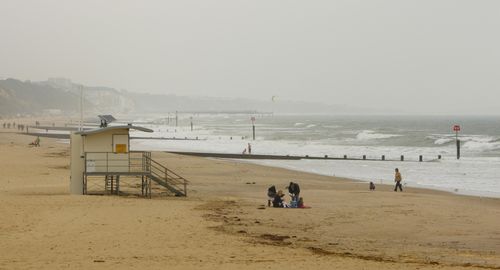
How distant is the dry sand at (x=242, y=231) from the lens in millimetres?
12797

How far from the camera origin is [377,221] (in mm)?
19203

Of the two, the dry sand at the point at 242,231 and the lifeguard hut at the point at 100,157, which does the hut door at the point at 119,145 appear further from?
the dry sand at the point at 242,231

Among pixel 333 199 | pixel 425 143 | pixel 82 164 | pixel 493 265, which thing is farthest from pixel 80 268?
pixel 425 143

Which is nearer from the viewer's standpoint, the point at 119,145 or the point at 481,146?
the point at 119,145

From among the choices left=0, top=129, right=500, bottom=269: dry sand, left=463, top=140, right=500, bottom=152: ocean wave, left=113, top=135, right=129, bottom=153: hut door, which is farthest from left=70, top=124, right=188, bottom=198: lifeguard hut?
left=463, top=140, right=500, bottom=152: ocean wave

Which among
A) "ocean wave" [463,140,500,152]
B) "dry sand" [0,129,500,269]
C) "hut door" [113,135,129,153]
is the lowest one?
"dry sand" [0,129,500,269]

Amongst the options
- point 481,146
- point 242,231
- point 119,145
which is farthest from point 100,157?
point 481,146

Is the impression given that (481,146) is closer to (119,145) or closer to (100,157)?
(119,145)

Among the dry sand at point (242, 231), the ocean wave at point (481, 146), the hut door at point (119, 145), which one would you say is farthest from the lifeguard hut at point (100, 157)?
the ocean wave at point (481, 146)

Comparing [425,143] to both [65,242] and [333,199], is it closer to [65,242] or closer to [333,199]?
[333,199]

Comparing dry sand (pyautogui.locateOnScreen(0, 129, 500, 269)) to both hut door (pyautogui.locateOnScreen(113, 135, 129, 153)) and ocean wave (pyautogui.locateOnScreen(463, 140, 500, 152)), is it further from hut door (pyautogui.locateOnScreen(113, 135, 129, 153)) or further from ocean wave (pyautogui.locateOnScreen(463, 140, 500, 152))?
ocean wave (pyautogui.locateOnScreen(463, 140, 500, 152))

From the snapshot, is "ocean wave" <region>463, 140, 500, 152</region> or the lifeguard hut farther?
"ocean wave" <region>463, 140, 500, 152</region>

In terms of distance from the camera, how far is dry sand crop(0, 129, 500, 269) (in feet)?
42.0

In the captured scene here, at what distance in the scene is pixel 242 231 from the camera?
16516 millimetres
